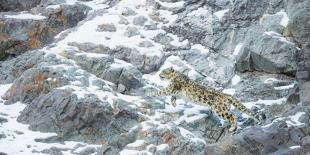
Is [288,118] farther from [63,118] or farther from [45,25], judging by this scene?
[45,25]

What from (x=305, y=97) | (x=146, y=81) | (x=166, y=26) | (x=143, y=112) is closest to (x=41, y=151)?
(x=143, y=112)

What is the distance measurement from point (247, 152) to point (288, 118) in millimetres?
1668

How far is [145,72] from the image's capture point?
23672 millimetres

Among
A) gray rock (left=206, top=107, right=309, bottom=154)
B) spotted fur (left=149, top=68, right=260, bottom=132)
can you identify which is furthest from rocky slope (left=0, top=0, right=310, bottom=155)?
spotted fur (left=149, top=68, right=260, bottom=132)

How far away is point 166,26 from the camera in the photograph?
26.1 metres

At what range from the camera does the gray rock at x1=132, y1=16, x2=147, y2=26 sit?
1027 inches

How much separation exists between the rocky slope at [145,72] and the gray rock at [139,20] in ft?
0.15

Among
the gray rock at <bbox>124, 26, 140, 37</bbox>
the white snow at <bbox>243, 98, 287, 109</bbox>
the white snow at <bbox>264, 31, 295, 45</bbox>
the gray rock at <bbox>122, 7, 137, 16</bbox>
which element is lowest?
the white snow at <bbox>243, 98, 287, 109</bbox>

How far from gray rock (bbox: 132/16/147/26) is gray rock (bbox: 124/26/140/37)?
0.54 metres

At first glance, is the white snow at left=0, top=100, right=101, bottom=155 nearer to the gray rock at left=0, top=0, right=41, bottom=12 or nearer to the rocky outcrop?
the rocky outcrop

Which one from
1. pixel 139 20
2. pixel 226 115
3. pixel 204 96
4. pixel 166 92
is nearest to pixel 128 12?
pixel 139 20

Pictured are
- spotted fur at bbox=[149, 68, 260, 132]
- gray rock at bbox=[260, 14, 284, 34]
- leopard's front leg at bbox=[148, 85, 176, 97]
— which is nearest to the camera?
spotted fur at bbox=[149, 68, 260, 132]

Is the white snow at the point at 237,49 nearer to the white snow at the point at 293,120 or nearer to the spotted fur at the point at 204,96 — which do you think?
the spotted fur at the point at 204,96

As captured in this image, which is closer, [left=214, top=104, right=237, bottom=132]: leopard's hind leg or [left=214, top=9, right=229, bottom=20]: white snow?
[left=214, top=104, right=237, bottom=132]: leopard's hind leg
